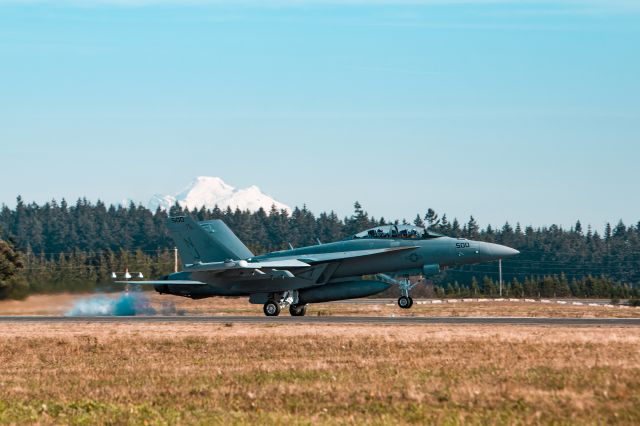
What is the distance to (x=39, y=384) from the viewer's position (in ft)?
64.0

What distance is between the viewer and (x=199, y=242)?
45.6 metres

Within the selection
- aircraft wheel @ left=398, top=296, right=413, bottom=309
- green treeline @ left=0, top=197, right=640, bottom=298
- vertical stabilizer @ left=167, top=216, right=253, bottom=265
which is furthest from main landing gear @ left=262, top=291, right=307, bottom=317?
green treeline @ left=0, top=197, right=640, bottom=298

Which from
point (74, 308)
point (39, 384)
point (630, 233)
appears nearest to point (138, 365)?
point (39, 384)

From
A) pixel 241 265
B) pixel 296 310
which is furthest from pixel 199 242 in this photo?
pixel 296 310

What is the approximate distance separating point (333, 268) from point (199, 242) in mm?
6392

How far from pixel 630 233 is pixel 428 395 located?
189120 mm

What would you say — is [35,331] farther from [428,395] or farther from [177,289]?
[428,395]

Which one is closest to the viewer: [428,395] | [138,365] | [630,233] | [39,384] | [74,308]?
[428,395]

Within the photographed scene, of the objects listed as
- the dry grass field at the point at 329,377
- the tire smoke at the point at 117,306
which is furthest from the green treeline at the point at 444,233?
the dry grass field at the point at 329,377

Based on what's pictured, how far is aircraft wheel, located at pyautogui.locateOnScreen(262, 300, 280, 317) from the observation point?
43.5 meters

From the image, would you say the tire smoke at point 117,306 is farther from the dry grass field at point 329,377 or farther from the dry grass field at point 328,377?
the dry grass field at point 329,377

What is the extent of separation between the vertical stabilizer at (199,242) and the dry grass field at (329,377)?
14519 mm

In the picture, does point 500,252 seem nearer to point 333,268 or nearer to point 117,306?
point 333,268

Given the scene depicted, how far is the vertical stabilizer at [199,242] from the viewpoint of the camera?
4534 cm
